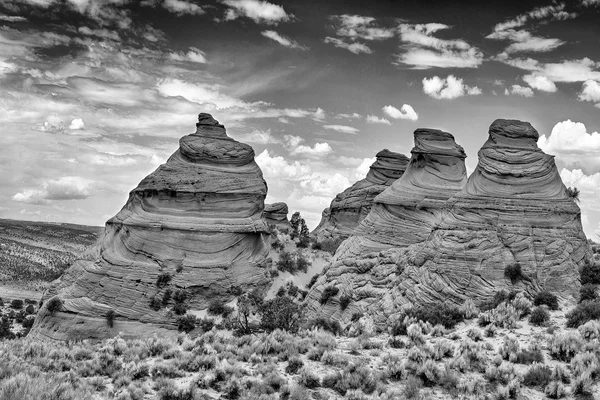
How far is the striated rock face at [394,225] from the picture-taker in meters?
32.2

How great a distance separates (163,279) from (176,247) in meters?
2.80

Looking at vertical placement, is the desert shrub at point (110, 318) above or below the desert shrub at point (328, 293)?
below

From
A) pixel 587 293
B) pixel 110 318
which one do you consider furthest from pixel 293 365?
pixel 110 318

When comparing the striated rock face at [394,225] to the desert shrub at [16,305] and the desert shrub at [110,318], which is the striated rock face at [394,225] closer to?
the desert shrub at [110,318]

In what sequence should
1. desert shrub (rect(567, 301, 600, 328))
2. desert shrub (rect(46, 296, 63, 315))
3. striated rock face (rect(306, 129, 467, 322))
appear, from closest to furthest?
1. desert shrub (rect(567, 301, 600, 328))
2. striated rock face (rect(306, 129, 467, 322))
3. desert shrub (rect(46, 296, 63, 315))

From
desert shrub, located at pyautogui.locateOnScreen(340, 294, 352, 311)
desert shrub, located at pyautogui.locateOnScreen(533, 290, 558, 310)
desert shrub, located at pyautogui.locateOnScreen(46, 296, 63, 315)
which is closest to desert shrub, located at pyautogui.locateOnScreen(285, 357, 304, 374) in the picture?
desert shrub, located at pyautogui.locateOnScreen(340, 294, 352, 311)

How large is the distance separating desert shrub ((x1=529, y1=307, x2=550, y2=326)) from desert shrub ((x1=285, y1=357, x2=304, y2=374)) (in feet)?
37.0

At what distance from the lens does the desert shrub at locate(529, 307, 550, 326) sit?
75.7ft

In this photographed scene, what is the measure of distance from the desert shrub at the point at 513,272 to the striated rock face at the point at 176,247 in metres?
20.3

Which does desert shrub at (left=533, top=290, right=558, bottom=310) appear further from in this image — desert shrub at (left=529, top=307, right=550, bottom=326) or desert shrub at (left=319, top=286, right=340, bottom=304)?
desert shrub at (left=319, top=286, right=340, bottom=304)

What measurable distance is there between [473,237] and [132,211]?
2798cm

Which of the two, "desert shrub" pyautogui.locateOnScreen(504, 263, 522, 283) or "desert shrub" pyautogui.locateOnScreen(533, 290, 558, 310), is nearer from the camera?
"desert shrub" pyautogui.locateOnScreen(533, 290, 558, 310)

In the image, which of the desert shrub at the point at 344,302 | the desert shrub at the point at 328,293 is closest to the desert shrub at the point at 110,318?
the desert shrub at the point at 328,293

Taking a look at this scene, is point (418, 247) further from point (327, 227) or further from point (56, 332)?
point (327, 227)
